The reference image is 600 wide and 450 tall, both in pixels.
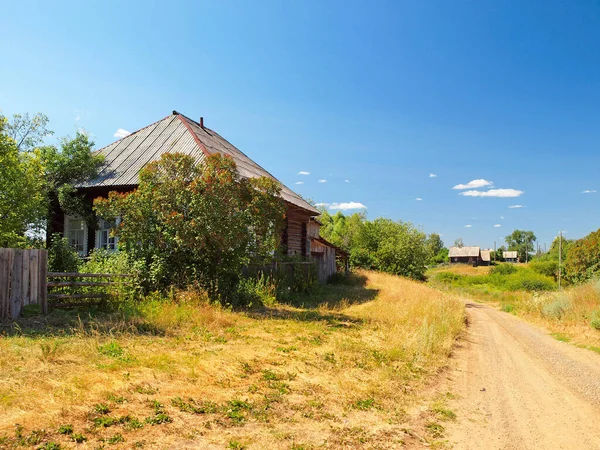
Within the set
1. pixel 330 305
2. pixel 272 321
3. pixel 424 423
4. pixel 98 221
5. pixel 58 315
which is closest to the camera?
pixel 424 423

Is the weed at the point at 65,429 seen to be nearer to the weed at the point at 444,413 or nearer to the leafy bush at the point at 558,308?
the weed at the point at 444,413

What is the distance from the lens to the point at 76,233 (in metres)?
18.6

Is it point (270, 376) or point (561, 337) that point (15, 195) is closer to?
point (270, 376)

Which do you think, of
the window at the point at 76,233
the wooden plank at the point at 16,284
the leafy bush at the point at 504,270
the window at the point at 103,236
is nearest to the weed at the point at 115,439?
the wooden plank at the point at 16,284

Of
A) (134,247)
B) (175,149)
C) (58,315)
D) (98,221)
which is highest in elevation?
Answer: (175,149)

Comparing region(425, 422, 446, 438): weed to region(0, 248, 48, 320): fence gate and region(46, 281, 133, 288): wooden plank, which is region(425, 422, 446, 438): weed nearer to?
region(0, 248, 48, 320): fence gate

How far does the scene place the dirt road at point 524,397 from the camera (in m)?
4.78

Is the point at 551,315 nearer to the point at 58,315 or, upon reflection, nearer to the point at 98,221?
the point at 58,315

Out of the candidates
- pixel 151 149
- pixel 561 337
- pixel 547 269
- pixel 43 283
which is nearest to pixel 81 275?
pixel 43 283

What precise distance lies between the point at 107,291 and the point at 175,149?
29.0ft

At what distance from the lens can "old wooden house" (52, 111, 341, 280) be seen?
1769cm

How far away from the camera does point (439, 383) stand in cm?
687

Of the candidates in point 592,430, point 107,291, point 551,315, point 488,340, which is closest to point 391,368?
point 592,430

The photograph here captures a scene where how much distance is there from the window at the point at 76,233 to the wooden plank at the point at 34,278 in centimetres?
877
